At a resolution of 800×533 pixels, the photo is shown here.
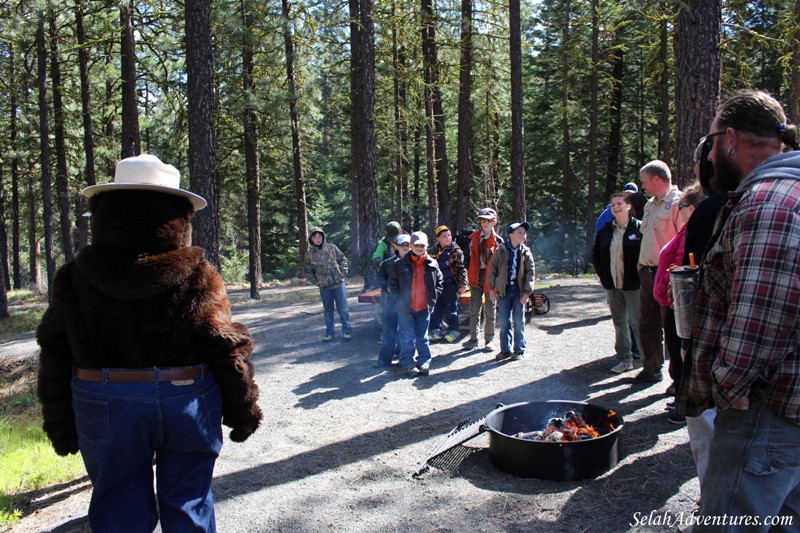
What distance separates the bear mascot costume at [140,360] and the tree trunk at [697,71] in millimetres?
5712

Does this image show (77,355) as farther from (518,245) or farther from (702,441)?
(518,245)

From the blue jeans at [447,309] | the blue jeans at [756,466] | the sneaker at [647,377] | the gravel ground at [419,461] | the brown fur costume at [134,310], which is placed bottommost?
the gravel ground at [419,461]

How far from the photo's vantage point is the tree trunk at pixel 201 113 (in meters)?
7.99

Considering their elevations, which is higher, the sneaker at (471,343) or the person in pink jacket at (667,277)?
→ the person in pink jacket at (667,277)

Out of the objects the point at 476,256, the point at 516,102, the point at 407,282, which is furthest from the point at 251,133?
the point at 407,282

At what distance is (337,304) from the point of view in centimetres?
1000

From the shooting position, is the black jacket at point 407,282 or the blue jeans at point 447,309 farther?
the blue jeans at point 447,309

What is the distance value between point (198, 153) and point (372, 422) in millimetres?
4557

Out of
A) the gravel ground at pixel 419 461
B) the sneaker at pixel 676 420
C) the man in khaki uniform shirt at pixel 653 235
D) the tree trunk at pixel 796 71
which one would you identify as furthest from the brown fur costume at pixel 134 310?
the tree trunk at pixel 796 71

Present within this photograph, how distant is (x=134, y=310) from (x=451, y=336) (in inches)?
294

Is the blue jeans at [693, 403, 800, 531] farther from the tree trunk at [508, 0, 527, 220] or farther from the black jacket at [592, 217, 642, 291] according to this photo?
the tree trunk at [508, 0, 527, 220]

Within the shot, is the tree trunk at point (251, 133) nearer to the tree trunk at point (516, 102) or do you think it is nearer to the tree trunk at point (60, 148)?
the tree trunk at point (60, 148)

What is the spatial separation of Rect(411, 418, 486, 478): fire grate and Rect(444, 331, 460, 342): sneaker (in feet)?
14.6

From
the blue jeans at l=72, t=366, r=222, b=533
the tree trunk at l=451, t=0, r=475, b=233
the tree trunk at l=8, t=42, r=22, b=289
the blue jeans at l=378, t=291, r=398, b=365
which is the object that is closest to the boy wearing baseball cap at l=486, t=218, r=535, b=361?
the blue jeans at l=378, t=291, r=398, b=365
